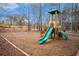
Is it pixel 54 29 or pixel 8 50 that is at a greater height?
pixel 54 29

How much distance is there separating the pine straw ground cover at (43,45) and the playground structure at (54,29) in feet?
0.21

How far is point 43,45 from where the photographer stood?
10.7 feet

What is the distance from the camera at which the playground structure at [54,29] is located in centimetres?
326

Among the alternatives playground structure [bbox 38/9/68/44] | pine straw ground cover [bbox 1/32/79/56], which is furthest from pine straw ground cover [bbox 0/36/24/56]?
playground structure [bbox 38/9/68/44]

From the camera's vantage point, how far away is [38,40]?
10.7ft

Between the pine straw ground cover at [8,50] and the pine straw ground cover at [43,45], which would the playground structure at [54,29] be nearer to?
the pine straw ground cover at [43,45]

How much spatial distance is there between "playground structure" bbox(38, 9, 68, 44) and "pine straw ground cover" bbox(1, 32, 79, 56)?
64 millimetres

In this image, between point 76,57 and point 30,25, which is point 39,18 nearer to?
point 30,25

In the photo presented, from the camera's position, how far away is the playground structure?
128 inches

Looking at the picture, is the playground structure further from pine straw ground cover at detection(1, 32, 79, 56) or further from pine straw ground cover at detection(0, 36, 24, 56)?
pine straw ground cover at detection(0, 36, 24, 56)

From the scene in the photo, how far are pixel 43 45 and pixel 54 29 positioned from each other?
29cm

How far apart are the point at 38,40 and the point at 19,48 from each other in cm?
31

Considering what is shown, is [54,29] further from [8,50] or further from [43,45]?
[8,50]

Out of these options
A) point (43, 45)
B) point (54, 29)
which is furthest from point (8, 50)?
point (54, 29)
